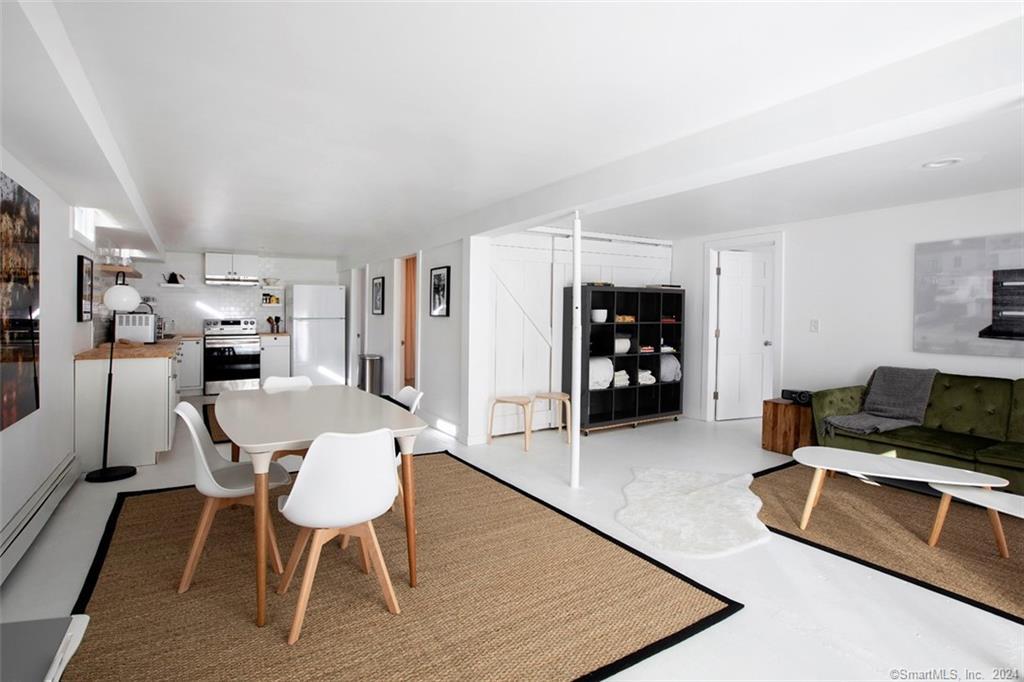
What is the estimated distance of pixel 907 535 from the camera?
3143 mm

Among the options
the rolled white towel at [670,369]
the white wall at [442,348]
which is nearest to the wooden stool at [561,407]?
the white wall at [442,348]

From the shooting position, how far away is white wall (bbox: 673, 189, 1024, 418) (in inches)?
166

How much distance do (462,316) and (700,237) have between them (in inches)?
125

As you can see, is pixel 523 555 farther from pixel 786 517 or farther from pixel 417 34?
pixel 417 34

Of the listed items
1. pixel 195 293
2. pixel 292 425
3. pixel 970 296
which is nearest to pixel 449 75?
pixel 292 425

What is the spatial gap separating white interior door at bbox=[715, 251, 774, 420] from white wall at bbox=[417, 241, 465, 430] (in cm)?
313

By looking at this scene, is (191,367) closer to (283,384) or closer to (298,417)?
(283,384)

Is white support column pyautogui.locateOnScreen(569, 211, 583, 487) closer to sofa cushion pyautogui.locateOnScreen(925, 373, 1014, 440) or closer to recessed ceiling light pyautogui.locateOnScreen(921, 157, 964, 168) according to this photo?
recessed ceiling light pyautogui.locateOnScreen(921, 157, 964, 168)

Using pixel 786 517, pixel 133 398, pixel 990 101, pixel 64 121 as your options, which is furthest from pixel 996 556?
pixel 133 398

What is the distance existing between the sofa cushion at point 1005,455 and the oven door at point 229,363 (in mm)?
8488

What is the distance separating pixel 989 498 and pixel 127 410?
5.71 metres

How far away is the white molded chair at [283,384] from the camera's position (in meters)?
3.71

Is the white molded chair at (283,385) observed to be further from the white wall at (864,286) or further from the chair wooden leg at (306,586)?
the white wall at (864,286)

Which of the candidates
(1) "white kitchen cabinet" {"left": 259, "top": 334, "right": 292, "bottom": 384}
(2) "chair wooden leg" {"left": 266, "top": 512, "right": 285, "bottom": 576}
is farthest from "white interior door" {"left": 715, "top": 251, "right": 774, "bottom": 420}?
(1) "white kitchen cabinet" {"left": 259, "top": 334, "right": 292, "bottom": 384}
